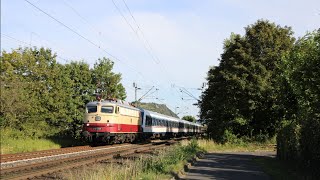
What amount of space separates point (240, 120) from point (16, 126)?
20.0m

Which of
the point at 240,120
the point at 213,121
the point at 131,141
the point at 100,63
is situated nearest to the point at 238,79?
the point at 240,120

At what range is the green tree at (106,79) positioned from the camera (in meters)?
43.4

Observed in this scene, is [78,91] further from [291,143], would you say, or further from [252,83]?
[291,143]

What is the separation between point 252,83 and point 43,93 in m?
18.3

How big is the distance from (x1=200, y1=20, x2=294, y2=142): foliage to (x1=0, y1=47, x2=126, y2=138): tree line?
42.4 ft

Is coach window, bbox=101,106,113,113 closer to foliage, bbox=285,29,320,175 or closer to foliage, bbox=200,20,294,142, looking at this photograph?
foliage, bbox=200,20,294,142

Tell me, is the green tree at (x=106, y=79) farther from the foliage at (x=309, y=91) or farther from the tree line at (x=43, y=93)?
the foliage at (x=309, y=91)

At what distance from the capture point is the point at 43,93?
31.9m

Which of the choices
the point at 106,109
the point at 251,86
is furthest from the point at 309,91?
the point at 251,86

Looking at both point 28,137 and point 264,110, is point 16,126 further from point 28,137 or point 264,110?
point 264,110

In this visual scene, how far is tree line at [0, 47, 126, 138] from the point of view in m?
25.7

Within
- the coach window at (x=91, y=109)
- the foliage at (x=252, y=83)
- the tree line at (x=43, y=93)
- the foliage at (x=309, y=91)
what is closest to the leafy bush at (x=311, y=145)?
the foliage at (x=309, y=91)

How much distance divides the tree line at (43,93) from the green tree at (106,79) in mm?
1430

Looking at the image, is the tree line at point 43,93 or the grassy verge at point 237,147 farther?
the grassy verge at point 237,147
